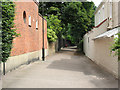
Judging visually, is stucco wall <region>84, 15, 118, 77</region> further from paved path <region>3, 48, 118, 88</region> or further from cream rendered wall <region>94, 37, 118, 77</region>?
paved path <region>3, 48, 118, 88</region>

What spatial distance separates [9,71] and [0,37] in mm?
2825

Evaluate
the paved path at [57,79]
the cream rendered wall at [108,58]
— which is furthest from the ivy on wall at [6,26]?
the cream rendered wall at [108,58]

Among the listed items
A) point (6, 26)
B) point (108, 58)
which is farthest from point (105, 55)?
point (6, 26)

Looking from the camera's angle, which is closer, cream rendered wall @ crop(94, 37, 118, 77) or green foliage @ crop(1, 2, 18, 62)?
green foliage @ crop(1, 2, 18, 62)

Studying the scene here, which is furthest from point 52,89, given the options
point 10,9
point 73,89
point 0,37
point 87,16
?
point 87,16

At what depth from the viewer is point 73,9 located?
25.4m

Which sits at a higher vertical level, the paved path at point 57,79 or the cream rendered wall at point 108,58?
the cream rendered wall at point 108,58

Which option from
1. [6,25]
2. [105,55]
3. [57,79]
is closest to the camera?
[6,25]

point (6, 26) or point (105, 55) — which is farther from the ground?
point (6, 26)

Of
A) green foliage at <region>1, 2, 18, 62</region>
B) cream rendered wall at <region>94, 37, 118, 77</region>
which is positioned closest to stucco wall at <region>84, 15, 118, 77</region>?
cream rendered wall at <region>94, 37, 118, 77</region>

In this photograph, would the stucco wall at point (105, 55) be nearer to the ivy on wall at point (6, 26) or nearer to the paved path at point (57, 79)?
the paved path at point (57, 79)

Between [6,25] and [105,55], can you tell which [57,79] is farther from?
[105,55]

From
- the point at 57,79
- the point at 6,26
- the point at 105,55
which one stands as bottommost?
the point at 57,79

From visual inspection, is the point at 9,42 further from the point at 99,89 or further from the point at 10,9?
the point at 99,89
